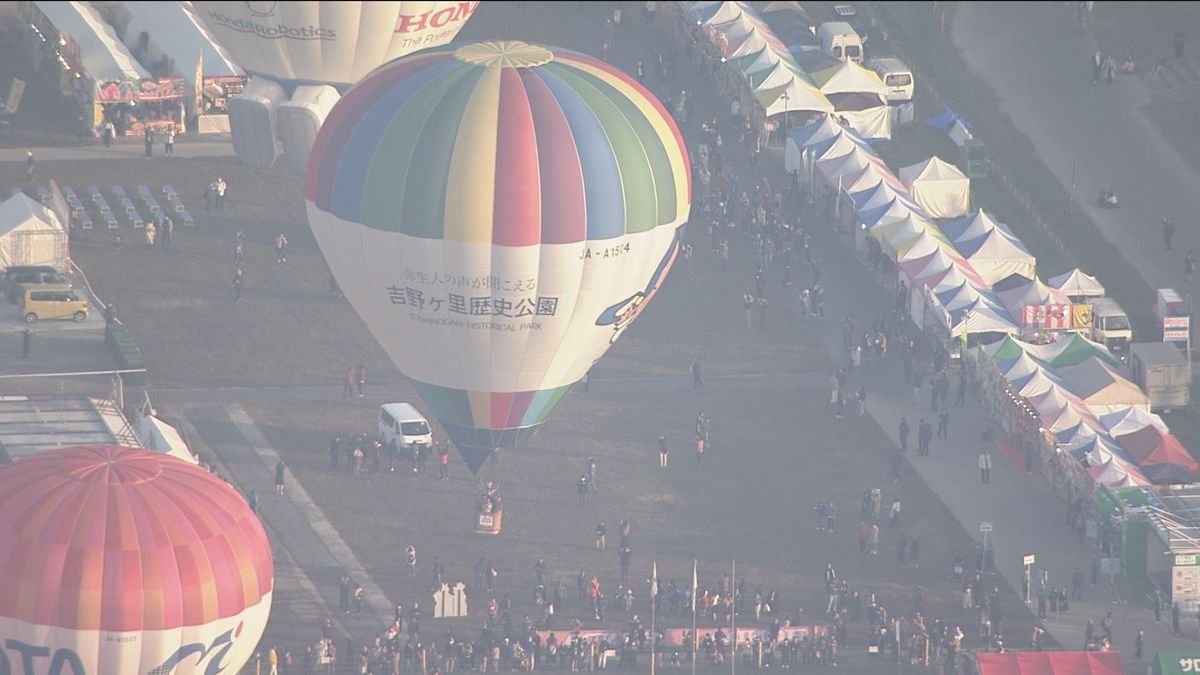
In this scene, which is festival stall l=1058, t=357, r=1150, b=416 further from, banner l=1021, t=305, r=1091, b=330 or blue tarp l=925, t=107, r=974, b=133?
blue tarp l=925, t=107, r=974, b=133

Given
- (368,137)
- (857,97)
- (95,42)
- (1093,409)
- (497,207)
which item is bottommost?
(1093,409)

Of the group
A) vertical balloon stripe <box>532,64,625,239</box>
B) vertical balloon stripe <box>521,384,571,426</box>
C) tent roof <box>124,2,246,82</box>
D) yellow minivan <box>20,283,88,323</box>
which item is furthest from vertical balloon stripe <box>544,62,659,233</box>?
tent roof <box>124,2,246,82</box>

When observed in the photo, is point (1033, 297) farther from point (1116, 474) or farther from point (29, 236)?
point (29, 236)

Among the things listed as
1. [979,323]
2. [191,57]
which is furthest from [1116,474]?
[191,57]

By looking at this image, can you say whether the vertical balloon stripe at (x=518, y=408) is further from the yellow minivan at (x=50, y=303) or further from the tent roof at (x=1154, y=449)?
the yellow minivan at (x=50, y=303)

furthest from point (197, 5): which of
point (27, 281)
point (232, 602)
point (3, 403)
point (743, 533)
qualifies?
point (232, 602)

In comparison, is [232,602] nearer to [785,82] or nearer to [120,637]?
[120,637]
